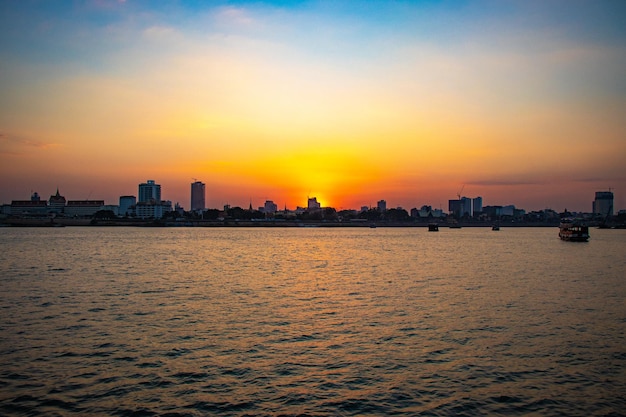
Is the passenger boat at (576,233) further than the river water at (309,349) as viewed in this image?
Yes

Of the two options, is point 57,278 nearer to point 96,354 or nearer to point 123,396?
point 96,354

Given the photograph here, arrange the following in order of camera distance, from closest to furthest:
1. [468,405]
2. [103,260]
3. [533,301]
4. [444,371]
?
[468,405] → [444,371] → [533,301] → [103,260]

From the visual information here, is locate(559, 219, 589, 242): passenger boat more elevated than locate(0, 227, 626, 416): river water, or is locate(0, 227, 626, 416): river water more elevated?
locate(559, 219, 589, 242): passenger boat

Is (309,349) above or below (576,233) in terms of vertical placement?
below

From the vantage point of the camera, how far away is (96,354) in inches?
941

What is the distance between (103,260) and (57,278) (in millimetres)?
23775

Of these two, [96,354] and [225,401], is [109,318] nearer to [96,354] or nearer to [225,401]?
[96,354]

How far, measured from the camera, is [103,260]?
76.8m

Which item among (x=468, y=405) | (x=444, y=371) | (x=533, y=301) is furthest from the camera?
(x=533, y=301)

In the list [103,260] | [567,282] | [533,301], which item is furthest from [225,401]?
[103,260]

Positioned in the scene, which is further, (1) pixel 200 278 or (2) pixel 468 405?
(1) pixel 200 278

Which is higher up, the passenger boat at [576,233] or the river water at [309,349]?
the passenger boat at [576,233]

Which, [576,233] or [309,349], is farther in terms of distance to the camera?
[576,233]

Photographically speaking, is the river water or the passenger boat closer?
the river water
